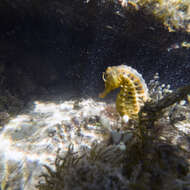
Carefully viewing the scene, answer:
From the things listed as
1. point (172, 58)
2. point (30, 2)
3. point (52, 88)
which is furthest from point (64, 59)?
point (172, 58)

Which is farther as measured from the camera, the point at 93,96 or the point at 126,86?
the point at 93,96

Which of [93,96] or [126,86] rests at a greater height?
[93,96]

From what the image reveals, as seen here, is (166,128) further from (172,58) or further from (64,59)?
(64,59)

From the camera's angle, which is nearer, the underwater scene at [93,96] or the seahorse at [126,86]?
the underwater scene at [93,96]
